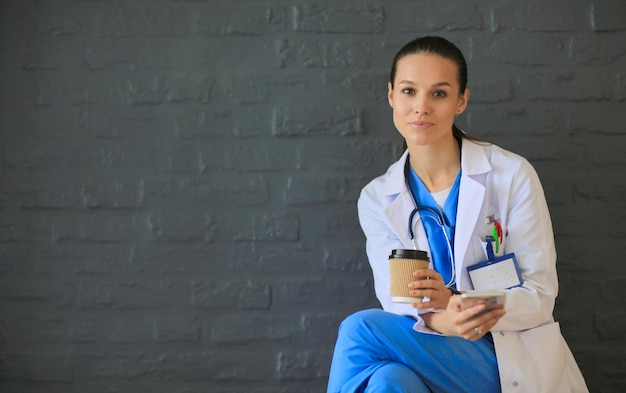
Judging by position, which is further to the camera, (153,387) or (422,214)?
(153,387)

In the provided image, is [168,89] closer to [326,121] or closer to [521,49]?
[326,121]

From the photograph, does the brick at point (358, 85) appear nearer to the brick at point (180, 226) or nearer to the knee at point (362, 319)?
the brick at point (180, 226)

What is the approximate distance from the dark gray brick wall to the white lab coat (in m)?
0.31

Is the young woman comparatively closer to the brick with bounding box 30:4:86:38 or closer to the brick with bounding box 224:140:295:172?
the brick with bounding box 224:140:295:172

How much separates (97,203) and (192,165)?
335 millimetres

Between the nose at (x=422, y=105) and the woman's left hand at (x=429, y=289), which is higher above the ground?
the nose at (x=422, y=105)

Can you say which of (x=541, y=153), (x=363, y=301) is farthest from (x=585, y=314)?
(x=363, y=301)

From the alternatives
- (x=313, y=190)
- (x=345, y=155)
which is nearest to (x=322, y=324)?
(x=313, y=190)

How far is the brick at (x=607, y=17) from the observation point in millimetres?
2324

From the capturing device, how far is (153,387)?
7.79 feet

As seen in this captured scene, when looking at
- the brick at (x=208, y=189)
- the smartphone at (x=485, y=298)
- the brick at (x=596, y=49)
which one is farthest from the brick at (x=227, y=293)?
the brick at (x=596, y=49)

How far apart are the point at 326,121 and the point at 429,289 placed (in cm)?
86

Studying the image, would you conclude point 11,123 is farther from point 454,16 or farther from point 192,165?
point 454,16

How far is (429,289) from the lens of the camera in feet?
5.44
